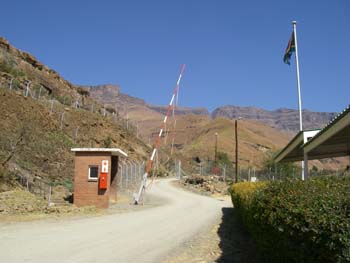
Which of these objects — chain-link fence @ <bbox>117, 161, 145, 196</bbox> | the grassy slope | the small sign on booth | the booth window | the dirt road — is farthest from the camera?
chain-link fence @ <bbox>117, 161, 145, 196</bbox>

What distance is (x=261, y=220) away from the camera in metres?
6.89

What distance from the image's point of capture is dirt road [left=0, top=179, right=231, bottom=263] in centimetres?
936

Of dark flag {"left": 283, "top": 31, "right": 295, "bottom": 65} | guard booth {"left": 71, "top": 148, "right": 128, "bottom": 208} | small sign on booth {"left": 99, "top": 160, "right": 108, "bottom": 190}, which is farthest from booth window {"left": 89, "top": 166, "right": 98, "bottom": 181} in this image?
dark flag {"left": 283, "top": 31, "right": 295, "bottom": 65}

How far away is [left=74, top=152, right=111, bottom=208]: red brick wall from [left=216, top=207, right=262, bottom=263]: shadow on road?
8.58 metres

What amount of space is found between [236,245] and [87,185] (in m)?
13.4

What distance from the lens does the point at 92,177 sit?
23594 mm

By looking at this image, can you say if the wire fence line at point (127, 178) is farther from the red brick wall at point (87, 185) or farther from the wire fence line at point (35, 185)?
the red brick wall at point (87, 185)

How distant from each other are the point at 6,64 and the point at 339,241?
6182 centimetres

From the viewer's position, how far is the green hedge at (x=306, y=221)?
474 centimetres

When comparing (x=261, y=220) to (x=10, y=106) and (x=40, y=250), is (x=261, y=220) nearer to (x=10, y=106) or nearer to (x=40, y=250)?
(x=40, y=250)

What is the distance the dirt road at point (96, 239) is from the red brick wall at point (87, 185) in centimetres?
556

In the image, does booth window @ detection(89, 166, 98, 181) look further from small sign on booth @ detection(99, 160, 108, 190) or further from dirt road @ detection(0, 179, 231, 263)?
dirt road @ detection(0, 179, 231, 263)

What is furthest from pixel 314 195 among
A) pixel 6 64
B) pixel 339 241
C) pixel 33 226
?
pixel 6 64

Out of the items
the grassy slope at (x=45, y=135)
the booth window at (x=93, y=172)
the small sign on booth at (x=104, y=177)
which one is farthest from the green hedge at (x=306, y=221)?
the grassy slope at (x=45, y=135)
